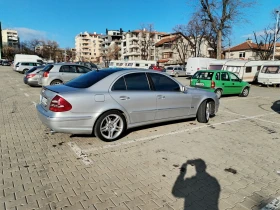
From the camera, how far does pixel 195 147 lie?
4.39 metres

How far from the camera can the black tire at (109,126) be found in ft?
14.3

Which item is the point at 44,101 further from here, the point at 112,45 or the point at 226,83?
the point at 112,45

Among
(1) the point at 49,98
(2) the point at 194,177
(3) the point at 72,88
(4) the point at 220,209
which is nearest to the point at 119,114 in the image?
(3) the point at 72,88

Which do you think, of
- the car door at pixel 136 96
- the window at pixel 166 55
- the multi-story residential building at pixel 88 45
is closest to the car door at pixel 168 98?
the car door at pixel 136 96

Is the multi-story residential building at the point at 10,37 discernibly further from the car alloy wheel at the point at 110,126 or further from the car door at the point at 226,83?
the car alloy wheel at the point at 110,126

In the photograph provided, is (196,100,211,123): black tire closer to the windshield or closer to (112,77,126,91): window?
(112,77,126,91): window

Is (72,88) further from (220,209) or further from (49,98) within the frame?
(220,209)

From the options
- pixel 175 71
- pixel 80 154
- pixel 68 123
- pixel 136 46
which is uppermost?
pixel 136 46

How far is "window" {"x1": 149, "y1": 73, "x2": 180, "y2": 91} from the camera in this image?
16.8 ft

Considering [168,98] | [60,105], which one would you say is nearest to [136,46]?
[168,98]

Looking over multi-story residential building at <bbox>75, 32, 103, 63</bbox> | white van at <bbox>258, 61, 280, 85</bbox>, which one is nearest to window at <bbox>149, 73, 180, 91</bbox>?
white van at <bbox>258, 61, 280, 85</bbox>

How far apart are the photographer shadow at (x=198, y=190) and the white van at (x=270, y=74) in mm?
18866

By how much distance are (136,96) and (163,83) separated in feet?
3.04

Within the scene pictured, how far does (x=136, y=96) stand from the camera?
185 inches
